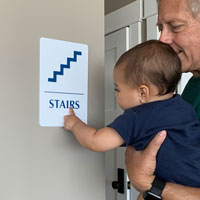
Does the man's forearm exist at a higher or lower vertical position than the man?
lower

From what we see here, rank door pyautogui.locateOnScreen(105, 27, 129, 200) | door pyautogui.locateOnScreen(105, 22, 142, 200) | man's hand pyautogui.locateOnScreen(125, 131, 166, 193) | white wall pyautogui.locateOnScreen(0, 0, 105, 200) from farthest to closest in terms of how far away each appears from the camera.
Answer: door pyautogui.locateOnScreen(105, 27, 129, 200) < door pyautogui.locateOnScreen(105, 22, 142, 200) < white wall pyautogui.locateOnScreen(0, 0, 105, 200) < man's hand pyautogui.locateOnScreen(125, 131, 166, 193)

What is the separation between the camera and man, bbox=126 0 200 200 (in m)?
0.94

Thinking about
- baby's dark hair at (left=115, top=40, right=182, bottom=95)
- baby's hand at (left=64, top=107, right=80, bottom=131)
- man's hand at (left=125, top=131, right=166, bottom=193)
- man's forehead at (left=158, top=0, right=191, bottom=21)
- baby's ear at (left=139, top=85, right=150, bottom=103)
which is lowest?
man's hand at (left=125, top=131, right=166, bottom=193)

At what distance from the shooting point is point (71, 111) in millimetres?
1152

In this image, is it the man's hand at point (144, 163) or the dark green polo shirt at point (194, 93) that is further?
the dark green polo shirt at point (194, 93)

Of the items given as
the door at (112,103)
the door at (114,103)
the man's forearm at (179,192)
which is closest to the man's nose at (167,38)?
the man's forearm at (179,192)

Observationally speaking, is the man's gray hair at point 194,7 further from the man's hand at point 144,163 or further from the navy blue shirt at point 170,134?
the man's hand at point 144,163

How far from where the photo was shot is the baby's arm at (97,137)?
0.99m

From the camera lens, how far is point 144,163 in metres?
0.94

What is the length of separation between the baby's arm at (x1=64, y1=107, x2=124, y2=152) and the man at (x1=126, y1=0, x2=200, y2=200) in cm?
8

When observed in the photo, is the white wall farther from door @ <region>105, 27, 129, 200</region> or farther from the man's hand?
door @ <region>105, 27, 129, 200</region>

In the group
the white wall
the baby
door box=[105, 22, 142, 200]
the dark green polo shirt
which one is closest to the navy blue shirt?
the baby

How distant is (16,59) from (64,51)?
0.18 meters

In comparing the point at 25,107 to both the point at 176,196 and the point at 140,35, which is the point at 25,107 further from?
the point at 140,35
